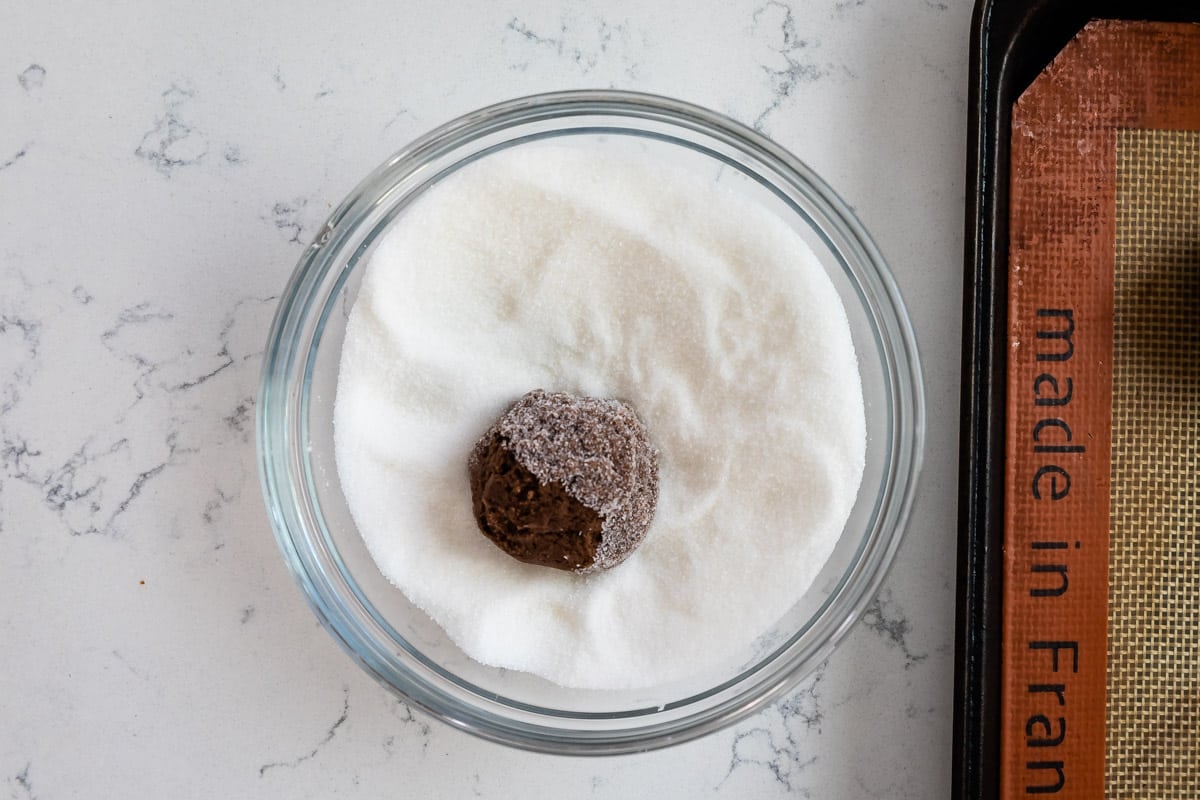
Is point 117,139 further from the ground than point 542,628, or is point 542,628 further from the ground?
point 117,139

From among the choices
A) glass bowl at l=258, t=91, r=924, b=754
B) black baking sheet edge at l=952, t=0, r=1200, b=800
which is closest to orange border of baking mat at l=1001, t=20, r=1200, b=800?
black baking sheet edge at l=952, t=0, r=1200, b=800

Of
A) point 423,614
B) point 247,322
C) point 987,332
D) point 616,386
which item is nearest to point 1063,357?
point 987,332

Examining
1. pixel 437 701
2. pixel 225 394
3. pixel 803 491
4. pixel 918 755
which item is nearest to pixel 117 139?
pixel 225 394

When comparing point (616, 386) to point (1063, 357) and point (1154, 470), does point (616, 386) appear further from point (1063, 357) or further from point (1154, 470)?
point (1154, 470)

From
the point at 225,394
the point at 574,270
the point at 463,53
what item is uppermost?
the point at 463,53

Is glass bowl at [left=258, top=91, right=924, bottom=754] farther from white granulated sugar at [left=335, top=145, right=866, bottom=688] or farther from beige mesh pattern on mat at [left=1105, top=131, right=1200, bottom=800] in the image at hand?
beige mesh pattern on mat at [left=1105, top=131, right=1200, bottom=800]

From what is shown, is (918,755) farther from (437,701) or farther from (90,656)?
(90,656)
